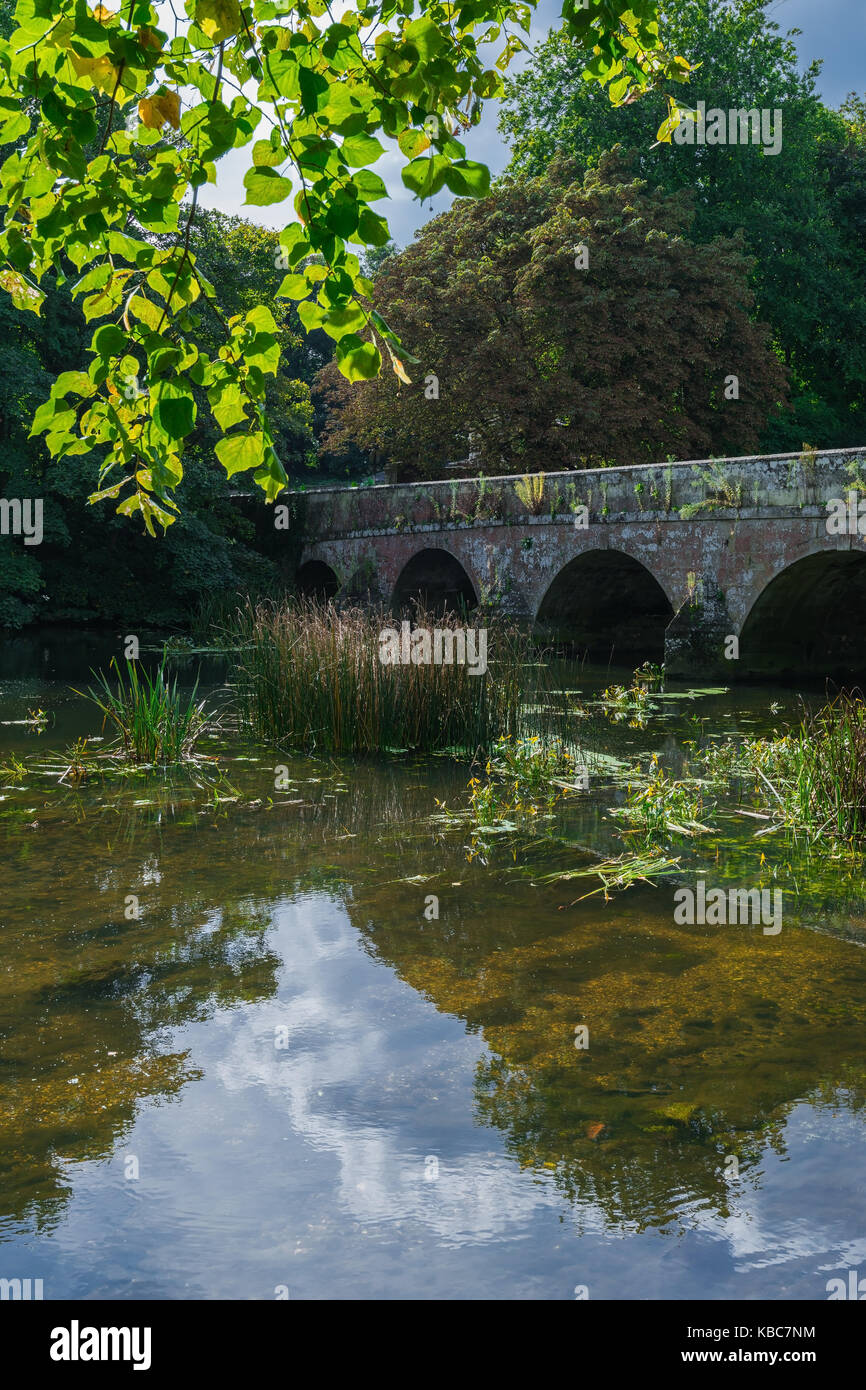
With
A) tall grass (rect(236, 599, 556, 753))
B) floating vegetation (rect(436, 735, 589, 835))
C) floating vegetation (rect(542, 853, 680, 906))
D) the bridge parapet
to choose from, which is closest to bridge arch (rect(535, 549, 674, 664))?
the bridge parapet

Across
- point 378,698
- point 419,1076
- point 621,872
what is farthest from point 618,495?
point 419,1076

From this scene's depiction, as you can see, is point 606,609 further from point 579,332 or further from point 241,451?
point 241,451

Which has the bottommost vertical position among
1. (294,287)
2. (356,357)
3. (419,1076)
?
(419,1076)

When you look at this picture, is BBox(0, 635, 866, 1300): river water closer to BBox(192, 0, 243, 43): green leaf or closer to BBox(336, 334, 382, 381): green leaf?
BBox(336, 334, 382, 381): green leaf

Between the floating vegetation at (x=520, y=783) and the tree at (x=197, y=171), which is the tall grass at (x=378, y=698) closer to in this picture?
the floating vegetation at (x=520, y=783)

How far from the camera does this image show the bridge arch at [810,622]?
13.0 m

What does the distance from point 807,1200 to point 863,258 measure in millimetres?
27738

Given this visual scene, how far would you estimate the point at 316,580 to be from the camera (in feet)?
79.6

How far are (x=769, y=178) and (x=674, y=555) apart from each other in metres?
15.5

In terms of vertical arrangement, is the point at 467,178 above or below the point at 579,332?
below

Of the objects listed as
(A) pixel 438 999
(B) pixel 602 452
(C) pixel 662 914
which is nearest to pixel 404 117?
(A) pixel 438 999

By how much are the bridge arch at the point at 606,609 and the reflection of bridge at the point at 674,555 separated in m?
0.02

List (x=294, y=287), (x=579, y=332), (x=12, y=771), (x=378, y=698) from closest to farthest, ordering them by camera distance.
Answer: (x=294, y=287), (x=12, y=771), (x=378, y=698), (x=579, y=332)
